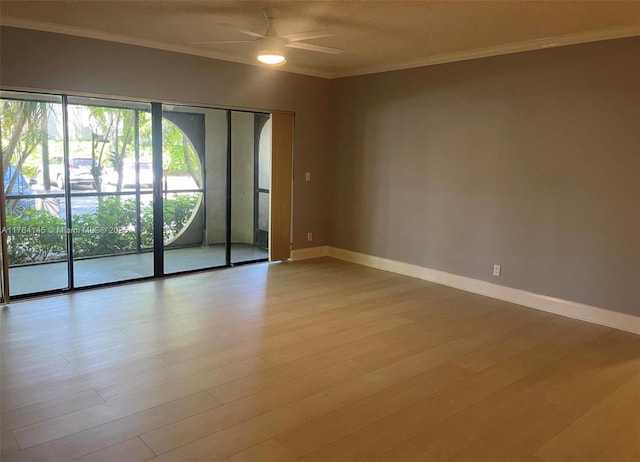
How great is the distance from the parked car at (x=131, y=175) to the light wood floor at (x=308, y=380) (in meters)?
1.32

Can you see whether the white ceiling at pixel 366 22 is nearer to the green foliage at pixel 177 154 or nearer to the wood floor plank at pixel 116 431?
the green foliage at pixel 177 154

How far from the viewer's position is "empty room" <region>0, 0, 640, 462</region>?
2.85 metres

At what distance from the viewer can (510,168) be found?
5020 millimetres

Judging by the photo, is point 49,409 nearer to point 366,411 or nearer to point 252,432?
point 252,432

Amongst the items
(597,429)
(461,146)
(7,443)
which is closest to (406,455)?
(597,429)

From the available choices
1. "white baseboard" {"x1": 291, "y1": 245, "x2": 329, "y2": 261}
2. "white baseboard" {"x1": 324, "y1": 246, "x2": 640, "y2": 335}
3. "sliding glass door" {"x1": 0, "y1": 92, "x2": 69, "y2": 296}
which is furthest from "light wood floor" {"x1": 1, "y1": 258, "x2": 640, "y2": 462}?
"white baseboard" {"x1": 291, "y1": 245, "x2": 329, "y2": 261}

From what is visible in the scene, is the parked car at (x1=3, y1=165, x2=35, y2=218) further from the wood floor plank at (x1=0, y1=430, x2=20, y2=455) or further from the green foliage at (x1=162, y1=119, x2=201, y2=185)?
the wood floor plank at (x1=0, y1=430, x2=20, y2=455)

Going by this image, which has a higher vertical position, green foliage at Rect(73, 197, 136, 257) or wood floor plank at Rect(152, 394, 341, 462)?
green foliage at Rect(73, 197, 136, 257)

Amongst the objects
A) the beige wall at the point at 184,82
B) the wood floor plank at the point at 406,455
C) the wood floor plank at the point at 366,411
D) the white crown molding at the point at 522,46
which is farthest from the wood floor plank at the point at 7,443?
the white crown molding at the point at 522,46

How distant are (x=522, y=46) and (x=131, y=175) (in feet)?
14.4

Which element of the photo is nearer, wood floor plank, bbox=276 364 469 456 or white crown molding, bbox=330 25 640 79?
wood floor plank, bbox=276 364 469 456

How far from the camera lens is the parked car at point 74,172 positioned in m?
5.03

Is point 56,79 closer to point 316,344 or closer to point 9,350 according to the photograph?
point 9,350

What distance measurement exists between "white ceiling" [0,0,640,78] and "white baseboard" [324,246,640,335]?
2.42 m
